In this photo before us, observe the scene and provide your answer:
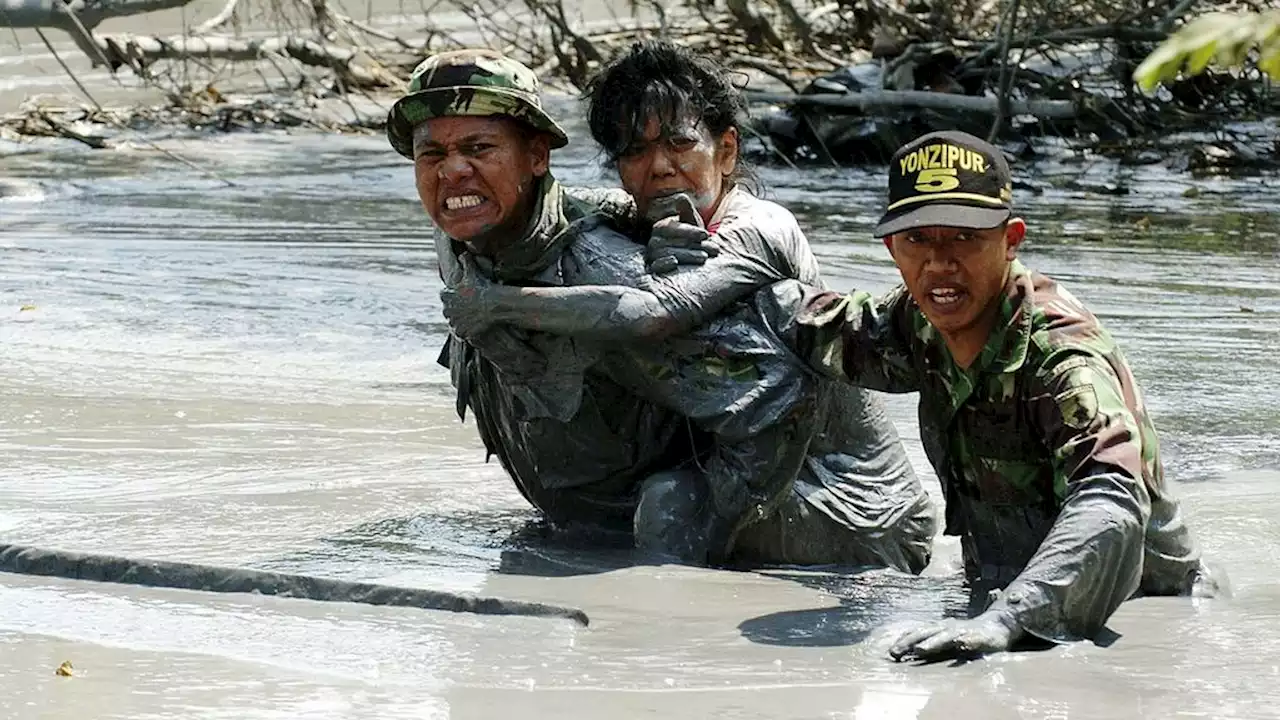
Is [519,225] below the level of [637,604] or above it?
above

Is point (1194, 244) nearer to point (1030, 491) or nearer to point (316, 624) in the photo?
point (1030, 491)

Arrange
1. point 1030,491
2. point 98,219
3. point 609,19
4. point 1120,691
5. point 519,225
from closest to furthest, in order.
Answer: point 1120,691 < point 1030,491 < point 519,225 < point 98,219 < point 609,19

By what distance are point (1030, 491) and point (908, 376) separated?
0.35 m

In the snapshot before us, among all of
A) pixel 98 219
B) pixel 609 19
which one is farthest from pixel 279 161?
pixel 609 19

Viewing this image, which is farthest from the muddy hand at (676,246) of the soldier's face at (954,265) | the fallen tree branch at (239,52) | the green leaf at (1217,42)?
the fallen tree branch at (239,52)

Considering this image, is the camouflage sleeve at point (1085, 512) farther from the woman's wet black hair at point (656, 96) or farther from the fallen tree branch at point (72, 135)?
the fallen tree branch at point (72, 135)

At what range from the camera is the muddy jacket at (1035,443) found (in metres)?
4.00

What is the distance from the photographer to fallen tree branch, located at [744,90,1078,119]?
532 inches

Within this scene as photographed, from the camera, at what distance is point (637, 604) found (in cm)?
442

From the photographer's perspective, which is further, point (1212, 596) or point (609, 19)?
point (609, 19)

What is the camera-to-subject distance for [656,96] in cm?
494

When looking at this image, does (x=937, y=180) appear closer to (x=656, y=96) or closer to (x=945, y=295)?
(x=945, y=295)

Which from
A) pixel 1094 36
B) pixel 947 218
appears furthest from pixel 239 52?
pixel 947 218

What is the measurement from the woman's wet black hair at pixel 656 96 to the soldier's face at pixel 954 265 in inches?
33.3
